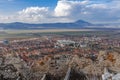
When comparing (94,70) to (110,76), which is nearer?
(110,76)

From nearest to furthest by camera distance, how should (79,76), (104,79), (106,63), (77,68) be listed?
1. (104,79)
2. (79,76)
3. (77,68)
4. (106,63)

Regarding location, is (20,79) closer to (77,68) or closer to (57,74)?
(57,74)

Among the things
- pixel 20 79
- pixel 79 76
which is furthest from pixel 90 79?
pixel 20 79

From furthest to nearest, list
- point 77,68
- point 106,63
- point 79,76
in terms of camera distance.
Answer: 1. point 106,63
2. point 77,68
3. point 79,76

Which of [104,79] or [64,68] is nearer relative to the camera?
[104,79]

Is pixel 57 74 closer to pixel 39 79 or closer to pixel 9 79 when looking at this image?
pixel 39 79

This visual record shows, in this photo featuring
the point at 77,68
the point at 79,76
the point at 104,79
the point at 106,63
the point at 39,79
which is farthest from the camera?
the point at 106,63

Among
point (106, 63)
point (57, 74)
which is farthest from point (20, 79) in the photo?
point (106, 63)

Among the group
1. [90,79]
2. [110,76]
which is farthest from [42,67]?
[110,76]
